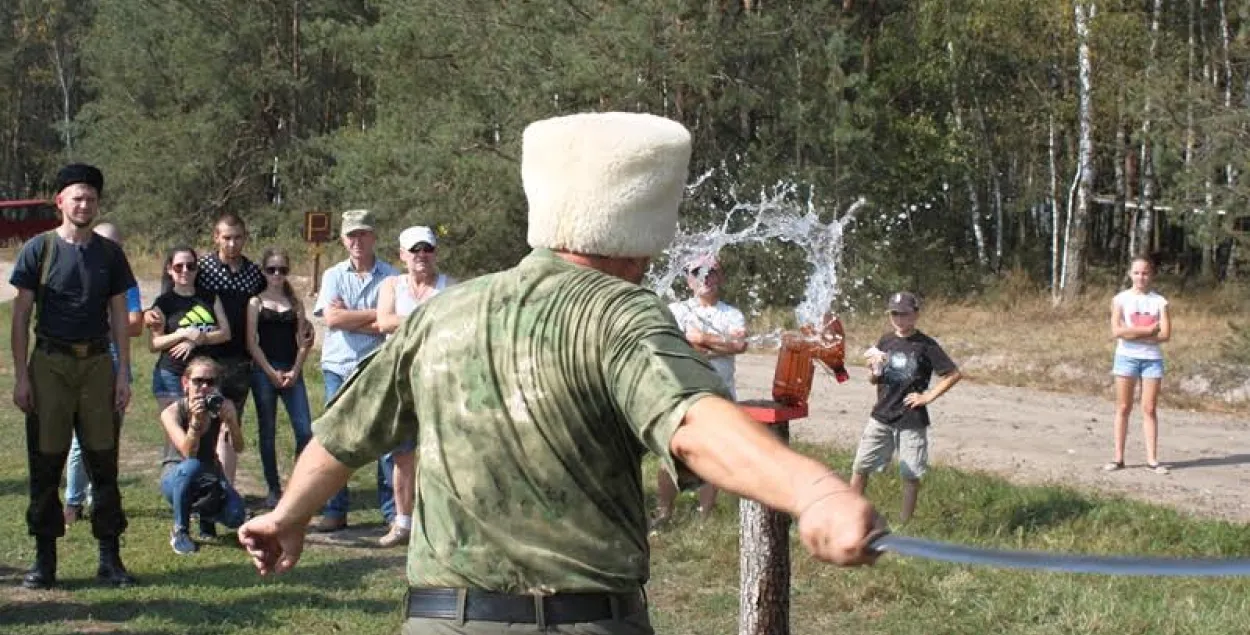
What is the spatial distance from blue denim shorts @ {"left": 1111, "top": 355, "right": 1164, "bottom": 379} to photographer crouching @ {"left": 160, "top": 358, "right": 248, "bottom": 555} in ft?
23.6

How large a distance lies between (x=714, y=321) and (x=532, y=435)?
667 cm

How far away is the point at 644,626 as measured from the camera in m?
3.04

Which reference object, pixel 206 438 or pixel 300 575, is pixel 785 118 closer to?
pixel 206 438

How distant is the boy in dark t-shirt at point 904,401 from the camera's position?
9.90m

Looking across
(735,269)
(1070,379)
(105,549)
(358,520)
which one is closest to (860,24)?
(735,269)

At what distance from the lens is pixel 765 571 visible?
6.20 metres

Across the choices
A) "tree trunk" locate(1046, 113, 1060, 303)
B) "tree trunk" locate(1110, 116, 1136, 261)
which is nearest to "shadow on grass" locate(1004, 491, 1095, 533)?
A: "tree trunk" locate(1110, 116, 1136, 261)

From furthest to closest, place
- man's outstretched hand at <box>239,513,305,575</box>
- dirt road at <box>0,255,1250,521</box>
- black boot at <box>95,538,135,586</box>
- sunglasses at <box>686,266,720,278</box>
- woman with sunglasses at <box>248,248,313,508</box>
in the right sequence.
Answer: dirt road at <box>0,255,1250,521</box>, woman with sunglasses at <box>248,248,313,508</box>, sunglasses at <box>686,266,720,278</box>, black boot at <box>95,538,135,586</box>, man's outstretched hand at <box>239,513,305,575</box>

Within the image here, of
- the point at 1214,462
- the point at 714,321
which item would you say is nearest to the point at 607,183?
the point at 714,321

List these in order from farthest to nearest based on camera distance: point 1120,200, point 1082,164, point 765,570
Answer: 1. point 1120,200
2. point 1082,164
3. point 765,570

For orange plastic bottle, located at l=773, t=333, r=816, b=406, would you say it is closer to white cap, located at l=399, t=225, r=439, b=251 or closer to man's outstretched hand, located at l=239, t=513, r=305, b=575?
man's outstretched hand, located at l=239, t=513, r=305, b=575

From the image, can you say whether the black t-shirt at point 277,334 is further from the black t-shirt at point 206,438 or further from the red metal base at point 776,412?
the red metal base at point 776,412

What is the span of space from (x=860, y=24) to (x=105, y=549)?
2455 cm

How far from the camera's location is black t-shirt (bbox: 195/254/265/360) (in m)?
9.48
